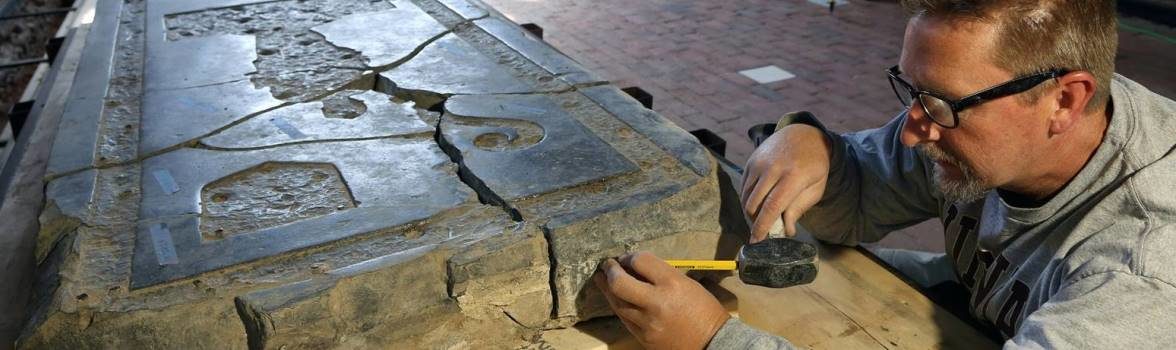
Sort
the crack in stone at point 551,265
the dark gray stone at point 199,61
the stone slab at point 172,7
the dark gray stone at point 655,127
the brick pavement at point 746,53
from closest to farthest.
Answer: the crack in stone at point 551,265 → the dark gray stone at point 655,127 → the dark gray stone at point 199,61 → the stone slab at point 172,7 → the brick pavement at point 746,53

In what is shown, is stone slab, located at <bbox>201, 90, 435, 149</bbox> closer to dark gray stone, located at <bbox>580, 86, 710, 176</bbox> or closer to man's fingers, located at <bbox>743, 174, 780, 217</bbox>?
dark gray stone, located at <bbox>580, 86, 710, 176</bbox>

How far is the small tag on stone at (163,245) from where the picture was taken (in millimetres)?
1725

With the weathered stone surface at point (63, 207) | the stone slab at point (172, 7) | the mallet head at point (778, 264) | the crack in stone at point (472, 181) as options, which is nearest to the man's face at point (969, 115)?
the mallet head at point (778, 264)

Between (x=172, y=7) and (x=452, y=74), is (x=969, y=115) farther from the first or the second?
(x=172, y=7)

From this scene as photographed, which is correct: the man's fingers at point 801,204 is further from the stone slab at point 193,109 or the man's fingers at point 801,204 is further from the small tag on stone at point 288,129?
the stone slab at point 193,109

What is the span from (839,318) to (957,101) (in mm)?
641

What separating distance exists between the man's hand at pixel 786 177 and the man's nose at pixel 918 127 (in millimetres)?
322

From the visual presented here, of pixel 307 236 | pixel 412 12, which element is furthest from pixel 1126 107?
pixel 412 12

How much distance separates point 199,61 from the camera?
9.32 ft

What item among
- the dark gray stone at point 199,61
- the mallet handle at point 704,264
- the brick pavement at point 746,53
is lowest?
the brick pavement at point 746,53

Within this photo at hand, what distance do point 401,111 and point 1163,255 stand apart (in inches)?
68.8

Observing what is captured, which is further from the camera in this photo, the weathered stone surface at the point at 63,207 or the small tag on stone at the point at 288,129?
the small tag on stone at the point at 288,129

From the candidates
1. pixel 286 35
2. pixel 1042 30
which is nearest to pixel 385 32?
pixel 286 35

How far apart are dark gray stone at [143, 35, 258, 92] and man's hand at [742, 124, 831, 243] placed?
157 cm
